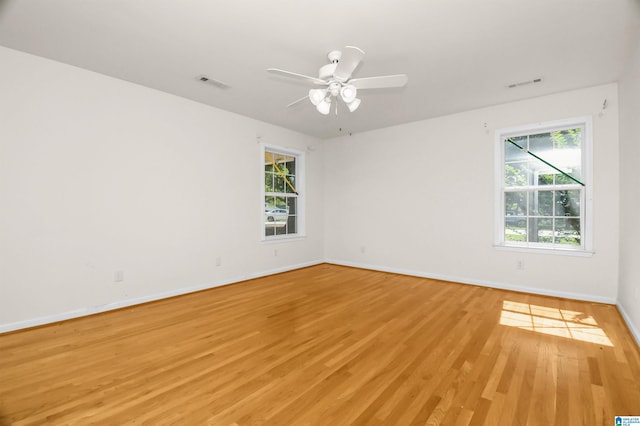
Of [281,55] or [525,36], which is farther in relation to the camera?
[281,55]

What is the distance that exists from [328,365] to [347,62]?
2.40 meters

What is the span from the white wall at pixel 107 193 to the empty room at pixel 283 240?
2cm

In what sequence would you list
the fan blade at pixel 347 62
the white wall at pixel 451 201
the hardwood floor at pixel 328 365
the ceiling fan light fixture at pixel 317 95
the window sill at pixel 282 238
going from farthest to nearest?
the window sill at pixel 282 238 → the white wall at pixel 451 201 → the ceiling fan light fixture at pixel 317 95 → the fan blade at pixel 347 62 → the hardwood floor at pixel 328 365

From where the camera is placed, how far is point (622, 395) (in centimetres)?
185

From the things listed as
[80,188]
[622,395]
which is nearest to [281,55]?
[80,188]

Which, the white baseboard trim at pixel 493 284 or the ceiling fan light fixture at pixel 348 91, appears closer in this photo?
the ceiling fan light fixture at pixel 348 91

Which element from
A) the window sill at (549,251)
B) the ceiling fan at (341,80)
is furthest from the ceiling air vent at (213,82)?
the window sill at (549,251)

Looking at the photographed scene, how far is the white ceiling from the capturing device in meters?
2.29

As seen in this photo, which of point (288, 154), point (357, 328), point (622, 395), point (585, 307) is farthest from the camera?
point (288, 154)

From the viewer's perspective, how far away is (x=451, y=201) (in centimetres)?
484

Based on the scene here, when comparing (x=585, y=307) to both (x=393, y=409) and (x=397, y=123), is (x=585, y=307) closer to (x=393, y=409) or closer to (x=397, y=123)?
(x=393, y=409)

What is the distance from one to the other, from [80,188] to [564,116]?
6.10 metres

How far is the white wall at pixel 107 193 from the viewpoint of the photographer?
115 inches

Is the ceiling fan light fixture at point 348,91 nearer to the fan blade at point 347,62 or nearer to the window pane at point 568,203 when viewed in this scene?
the fan blade at point 347,62
